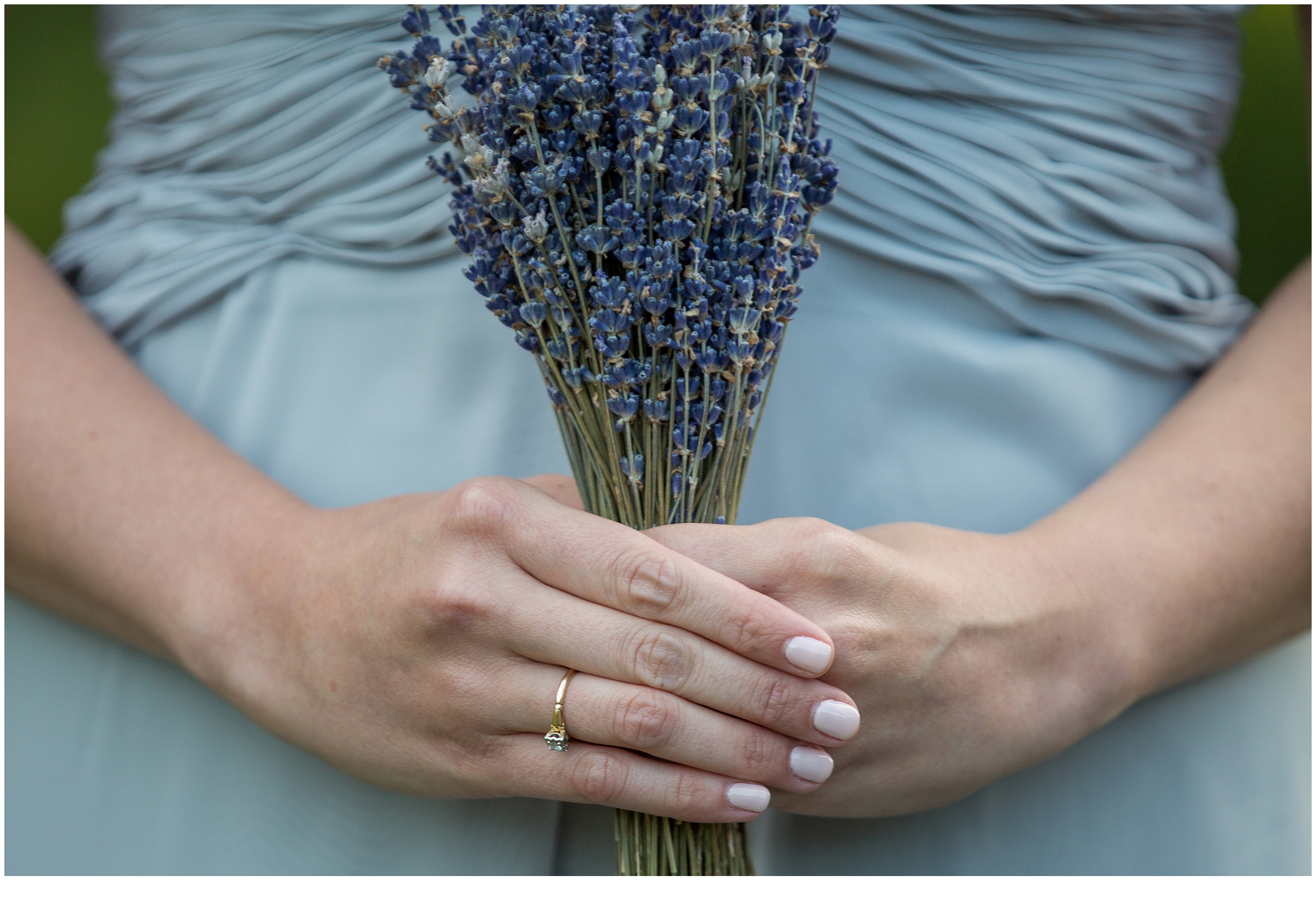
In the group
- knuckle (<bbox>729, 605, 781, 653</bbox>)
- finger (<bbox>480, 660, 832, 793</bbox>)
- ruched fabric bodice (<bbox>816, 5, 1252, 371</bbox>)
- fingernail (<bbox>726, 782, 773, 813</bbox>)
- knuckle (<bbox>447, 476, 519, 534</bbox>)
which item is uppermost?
ruched fabric bodice (<bbox>816, 5, 1252, 371</bbox>)

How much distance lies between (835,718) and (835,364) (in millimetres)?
379

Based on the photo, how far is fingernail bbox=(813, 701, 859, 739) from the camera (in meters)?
0.70

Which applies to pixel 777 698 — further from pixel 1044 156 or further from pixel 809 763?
pixel 1044 156

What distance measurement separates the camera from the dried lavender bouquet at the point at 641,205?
65 cm

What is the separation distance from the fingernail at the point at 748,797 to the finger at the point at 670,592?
0.33ft

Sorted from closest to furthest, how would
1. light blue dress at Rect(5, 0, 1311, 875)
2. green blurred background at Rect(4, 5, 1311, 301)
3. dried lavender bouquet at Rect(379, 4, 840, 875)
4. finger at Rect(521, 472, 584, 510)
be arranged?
1. dried lavender bouquet at Rect(379, 4, 840, 875)
2. finger at Rect(521, 472, 584, 510)
3. light blue dress at Rect(5, 0, 1311, 875)
4. green blurred background at Rect(4, 5, 1311, 301)

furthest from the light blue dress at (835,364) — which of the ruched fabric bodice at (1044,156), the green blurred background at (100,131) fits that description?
the green blurred background at (100,131)

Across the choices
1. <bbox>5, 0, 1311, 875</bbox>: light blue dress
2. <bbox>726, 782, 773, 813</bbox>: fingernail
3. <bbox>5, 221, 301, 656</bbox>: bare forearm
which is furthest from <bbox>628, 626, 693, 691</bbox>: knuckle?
<bbox>5, 221, 301, 656</bbox>: bare forearm

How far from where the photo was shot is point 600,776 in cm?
71

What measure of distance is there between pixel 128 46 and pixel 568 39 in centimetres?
73

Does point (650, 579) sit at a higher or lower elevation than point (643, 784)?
higher

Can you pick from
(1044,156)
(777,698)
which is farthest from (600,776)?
(1044,156)

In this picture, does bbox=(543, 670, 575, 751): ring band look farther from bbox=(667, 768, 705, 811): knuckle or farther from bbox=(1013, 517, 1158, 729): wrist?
bbox=(1013, 517, 1158, 729): wrist

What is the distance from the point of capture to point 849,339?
3.07ft
